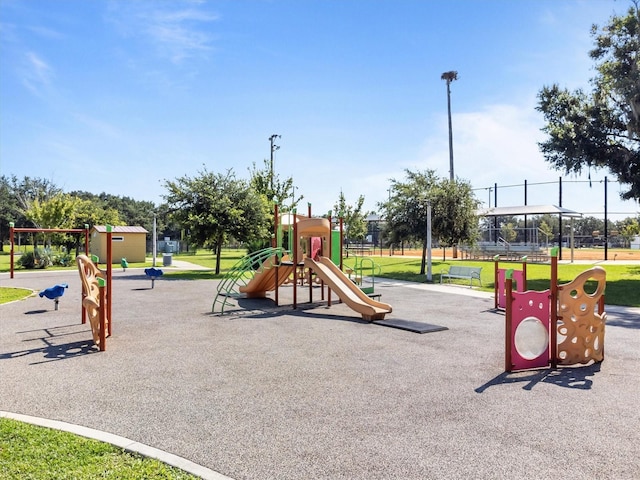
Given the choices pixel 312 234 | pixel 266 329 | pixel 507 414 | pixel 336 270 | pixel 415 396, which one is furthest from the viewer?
pixel 312 234

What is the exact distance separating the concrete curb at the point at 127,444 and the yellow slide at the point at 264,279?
847cm

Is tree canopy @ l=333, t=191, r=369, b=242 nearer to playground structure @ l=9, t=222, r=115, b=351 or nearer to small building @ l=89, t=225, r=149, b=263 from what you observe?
small building @ l=89, t=225, r=149, b=263

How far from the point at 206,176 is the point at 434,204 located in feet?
35.9

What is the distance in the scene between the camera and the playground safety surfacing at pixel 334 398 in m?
3.53

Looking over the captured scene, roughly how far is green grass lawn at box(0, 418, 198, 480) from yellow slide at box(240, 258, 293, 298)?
8.85m

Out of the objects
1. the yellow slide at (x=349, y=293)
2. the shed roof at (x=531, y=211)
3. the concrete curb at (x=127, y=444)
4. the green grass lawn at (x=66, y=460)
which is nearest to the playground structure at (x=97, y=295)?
the concrete curb at (x=127, y=444)

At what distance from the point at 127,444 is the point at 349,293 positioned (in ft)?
23.7

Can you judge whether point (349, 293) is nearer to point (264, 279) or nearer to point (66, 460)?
point (264, 279)

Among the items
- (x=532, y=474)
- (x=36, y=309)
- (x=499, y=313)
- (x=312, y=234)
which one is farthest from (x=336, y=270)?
(x=532, y=474)

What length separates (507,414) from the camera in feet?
14.6

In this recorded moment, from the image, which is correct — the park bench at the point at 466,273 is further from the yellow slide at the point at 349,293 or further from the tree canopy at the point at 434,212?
the yellow slide at the point at 349,293

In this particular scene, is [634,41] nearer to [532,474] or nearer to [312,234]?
[312,234]

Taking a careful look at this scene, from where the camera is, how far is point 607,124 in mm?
18641

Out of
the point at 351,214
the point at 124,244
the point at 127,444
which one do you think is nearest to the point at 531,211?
the point at 351,214
